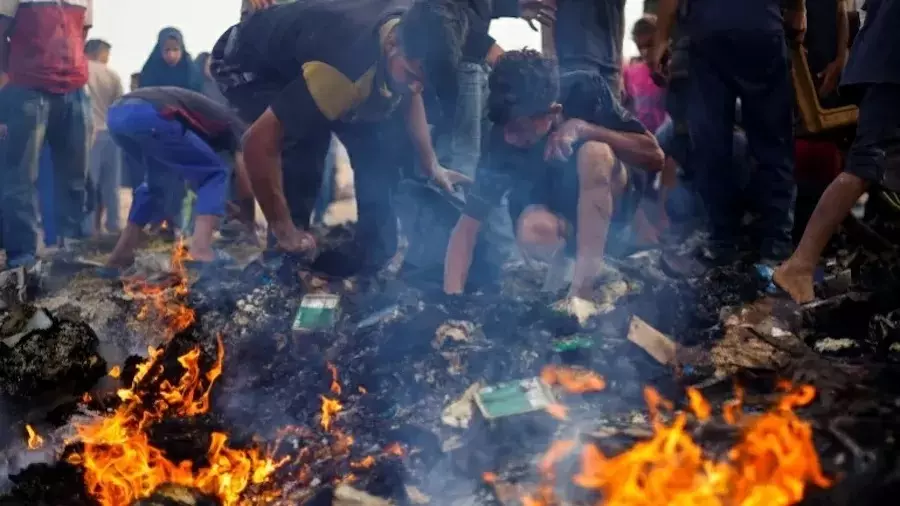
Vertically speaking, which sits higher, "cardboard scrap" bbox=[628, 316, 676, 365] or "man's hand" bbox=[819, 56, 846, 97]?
"man's hand" bbox=[819, 56, 846, 97]

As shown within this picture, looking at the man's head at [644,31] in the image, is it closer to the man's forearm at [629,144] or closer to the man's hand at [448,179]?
the man's hand at [448,179]

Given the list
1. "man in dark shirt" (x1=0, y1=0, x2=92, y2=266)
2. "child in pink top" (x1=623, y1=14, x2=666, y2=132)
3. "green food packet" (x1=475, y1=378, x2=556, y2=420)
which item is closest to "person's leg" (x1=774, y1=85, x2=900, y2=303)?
"green food packet" (x1=475, y1=378, x2=556, y2=420)

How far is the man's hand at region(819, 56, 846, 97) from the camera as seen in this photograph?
469cm

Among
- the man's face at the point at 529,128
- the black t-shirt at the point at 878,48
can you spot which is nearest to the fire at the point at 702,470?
the black t-shirt at the point at 878,48

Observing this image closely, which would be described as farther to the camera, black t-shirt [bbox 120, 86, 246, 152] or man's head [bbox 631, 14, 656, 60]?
man's head [bbox 631, 14, 656, 60]

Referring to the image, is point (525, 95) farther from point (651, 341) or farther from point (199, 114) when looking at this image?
point (199, 114)

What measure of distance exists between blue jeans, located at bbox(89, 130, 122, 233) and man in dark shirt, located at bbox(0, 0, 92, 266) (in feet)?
8.11

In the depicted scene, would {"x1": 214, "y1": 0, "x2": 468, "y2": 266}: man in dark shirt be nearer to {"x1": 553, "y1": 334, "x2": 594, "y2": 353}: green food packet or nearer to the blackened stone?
the blackened stone

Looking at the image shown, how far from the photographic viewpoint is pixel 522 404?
9.05ft

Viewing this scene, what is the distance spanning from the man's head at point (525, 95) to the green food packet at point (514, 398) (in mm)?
1484

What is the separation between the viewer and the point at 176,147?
5508mm

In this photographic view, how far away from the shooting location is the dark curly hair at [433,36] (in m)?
3.87

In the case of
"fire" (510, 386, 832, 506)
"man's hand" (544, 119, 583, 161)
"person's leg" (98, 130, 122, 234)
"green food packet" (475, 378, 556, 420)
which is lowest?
"person's leg" (98, 130, 122, 234)

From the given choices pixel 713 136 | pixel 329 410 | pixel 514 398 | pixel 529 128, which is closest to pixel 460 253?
pixel 529 128
